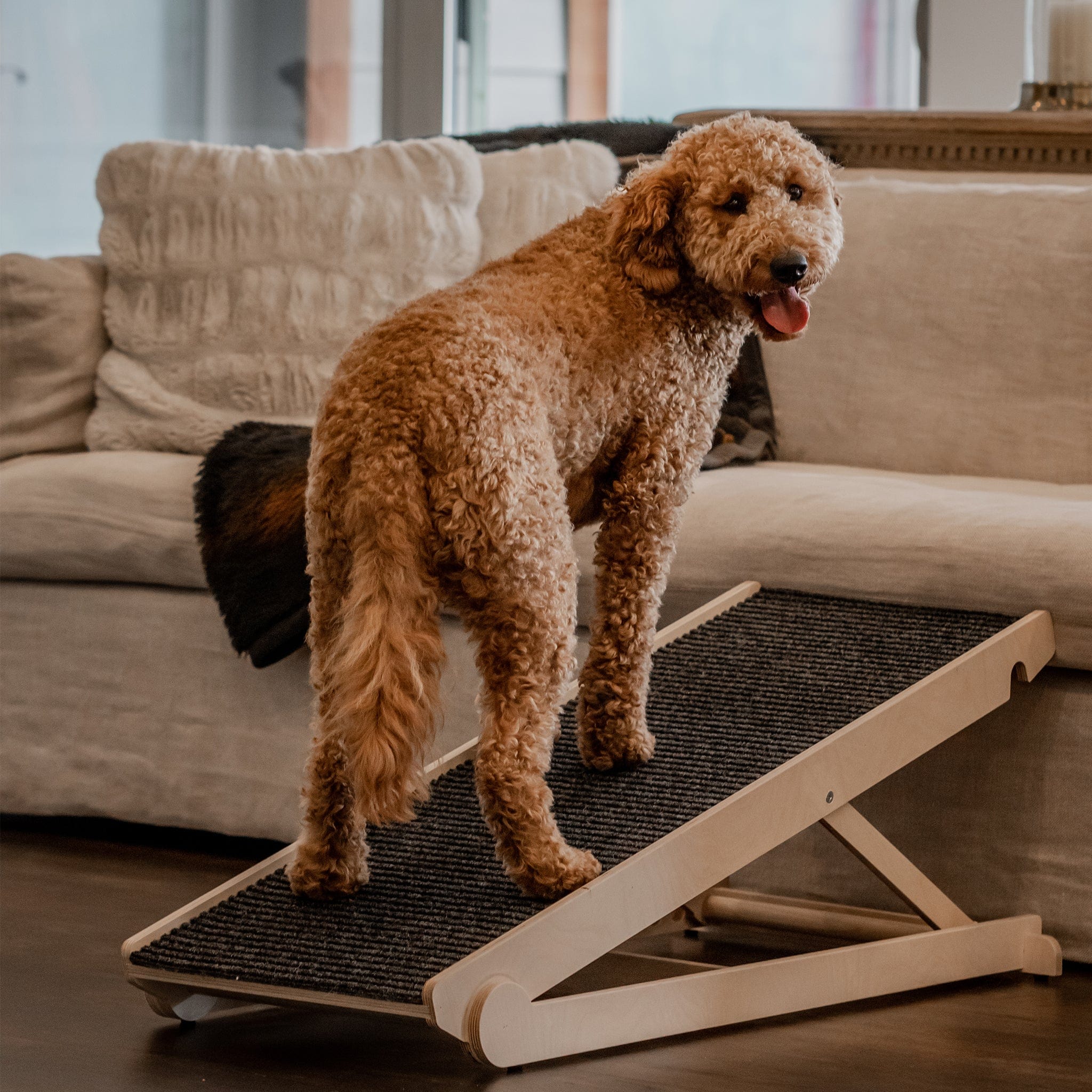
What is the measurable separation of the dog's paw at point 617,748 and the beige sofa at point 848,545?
396mm

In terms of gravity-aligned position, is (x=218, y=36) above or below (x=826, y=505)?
above

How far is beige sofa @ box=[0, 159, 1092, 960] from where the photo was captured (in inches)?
76.9

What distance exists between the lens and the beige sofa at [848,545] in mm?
1954

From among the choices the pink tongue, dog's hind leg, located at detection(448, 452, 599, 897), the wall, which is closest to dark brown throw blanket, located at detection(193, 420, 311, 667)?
dog's hind leg, located at detection(448, 452, 599, 897)

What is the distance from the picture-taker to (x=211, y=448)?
8.23ft

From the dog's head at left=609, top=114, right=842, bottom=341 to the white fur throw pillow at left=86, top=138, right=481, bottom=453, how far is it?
1.18 metres

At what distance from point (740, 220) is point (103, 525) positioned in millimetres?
1284

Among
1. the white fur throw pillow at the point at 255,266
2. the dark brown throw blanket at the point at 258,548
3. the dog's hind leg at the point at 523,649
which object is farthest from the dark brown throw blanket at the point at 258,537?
the dog's hind leg at the point at 523,649

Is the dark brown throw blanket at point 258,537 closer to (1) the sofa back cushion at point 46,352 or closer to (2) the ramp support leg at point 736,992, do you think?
(1) the sofa back cushion at point 46,352

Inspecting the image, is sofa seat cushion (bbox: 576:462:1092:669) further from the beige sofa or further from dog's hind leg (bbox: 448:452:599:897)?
dog's hind leg (bbox: 448:452:599:897)

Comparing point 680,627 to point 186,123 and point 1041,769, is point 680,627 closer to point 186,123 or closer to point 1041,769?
point 1041,769

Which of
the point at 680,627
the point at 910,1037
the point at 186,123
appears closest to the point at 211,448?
the point at 680,627

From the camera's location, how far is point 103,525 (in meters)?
2.44

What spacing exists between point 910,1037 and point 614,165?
1787 millimetres
